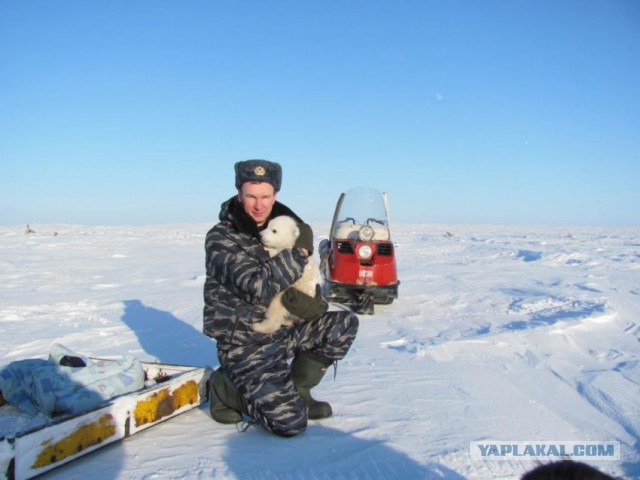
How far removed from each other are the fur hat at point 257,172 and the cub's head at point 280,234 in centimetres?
23

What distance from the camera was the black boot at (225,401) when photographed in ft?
8.86

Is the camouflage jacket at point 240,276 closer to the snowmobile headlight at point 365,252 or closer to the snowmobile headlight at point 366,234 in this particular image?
the snowmobile headlight at point 365,252

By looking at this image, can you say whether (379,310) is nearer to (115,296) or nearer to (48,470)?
(115,296)

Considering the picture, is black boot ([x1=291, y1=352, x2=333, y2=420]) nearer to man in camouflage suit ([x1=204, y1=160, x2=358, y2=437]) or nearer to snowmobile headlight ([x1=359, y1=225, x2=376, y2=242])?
man in camouflage suit ([x1=204, y1=160, x2=358, y2=437])

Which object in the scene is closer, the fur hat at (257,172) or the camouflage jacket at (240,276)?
the camouflage jacket at (240,276)

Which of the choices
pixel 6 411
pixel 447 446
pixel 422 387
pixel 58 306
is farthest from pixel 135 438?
pixel 58 306

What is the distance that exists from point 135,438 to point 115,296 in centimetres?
503

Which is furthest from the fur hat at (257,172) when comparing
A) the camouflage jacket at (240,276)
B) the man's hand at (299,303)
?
the man's hand at (299,303)

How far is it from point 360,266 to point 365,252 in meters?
0.19

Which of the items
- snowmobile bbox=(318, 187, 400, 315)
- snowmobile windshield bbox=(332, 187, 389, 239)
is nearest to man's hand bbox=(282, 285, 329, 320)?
snowmobile bbox=(318, 187, 400, 315)

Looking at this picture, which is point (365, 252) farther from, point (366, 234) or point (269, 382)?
→ point (269, 382)

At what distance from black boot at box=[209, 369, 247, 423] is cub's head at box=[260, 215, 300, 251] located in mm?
813

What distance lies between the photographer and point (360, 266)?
583 centimetres

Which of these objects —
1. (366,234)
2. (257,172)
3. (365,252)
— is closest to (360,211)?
(366,234)
